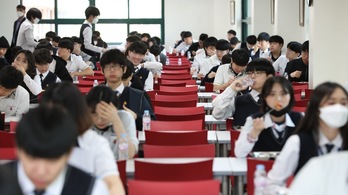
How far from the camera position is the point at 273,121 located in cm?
431

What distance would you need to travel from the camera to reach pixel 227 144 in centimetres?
527

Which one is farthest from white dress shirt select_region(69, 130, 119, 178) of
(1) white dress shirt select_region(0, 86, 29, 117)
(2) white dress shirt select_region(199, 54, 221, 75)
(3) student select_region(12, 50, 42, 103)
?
(2) white dress shirt select_region(199, 54, 221, 75)

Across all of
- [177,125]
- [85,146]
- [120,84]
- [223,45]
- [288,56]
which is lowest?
[177,125]

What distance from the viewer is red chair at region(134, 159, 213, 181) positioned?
363 cm

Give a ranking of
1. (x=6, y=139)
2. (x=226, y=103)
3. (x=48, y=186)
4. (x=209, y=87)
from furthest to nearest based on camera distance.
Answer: (x=209, y=87) < (x=226, y=103) < (x=6, y=139) < (x=48, y=186)

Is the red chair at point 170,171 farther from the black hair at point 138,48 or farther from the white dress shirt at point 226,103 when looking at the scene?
the black hair at point 138,48

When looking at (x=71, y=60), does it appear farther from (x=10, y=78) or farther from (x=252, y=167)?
(x=252, y=167)

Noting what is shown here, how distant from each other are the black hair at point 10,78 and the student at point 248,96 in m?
1.95

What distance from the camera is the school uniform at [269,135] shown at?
430 cm

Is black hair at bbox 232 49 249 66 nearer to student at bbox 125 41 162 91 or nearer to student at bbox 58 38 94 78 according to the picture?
student at bbox 125 41 162 91

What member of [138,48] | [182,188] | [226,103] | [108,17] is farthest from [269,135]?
[108,17]

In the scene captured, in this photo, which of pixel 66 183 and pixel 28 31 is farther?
pixel 28 31

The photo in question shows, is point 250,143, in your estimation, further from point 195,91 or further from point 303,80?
point 303,80

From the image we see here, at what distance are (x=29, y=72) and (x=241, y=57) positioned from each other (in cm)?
249
